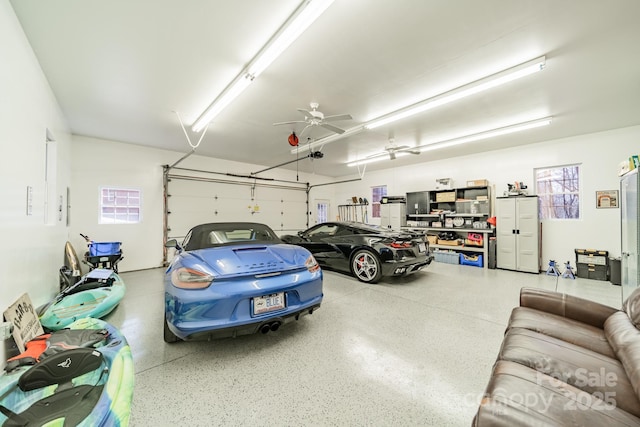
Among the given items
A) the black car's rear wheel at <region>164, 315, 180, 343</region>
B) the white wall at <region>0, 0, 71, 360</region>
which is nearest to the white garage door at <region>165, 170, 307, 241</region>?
the white wall at <region>0, 0, 71, 360</region>

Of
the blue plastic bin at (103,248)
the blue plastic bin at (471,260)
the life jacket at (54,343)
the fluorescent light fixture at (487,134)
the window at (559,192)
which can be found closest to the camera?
the life jacket at (54,343)

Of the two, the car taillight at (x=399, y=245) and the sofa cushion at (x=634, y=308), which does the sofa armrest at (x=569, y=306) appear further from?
the car taillight at (x=399, y=245)

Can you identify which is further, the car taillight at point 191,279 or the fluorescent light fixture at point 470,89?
the fluorescent light fixture at point 470,89

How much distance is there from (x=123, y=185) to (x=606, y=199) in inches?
428

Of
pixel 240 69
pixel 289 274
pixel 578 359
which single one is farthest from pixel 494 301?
pixel 240 69

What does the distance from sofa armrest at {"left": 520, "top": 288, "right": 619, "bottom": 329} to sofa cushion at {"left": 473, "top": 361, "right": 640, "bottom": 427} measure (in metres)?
1.06

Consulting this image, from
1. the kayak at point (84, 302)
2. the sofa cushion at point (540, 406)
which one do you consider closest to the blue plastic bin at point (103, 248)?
the kayak at point (84, 302)

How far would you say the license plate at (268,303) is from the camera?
191cm

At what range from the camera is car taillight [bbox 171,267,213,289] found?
184 cm

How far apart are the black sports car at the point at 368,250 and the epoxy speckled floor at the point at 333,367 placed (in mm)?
865

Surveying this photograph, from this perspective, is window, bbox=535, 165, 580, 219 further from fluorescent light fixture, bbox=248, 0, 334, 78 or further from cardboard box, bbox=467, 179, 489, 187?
fluorescent light fixture, bbox=248, 0, 334, 78

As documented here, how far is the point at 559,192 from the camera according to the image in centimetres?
546

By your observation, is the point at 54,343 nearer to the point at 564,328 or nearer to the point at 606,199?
the point at 564,328

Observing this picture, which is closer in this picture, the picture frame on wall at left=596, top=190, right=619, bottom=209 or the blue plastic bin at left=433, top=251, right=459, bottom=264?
the picture frame on wall at left=596, top=190, right=619, bottom=209
